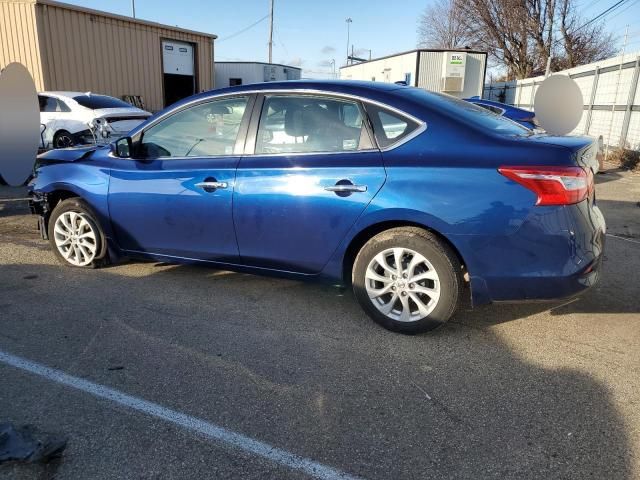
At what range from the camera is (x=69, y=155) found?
15.8 ft

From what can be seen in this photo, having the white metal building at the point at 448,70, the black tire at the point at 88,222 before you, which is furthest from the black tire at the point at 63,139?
the white metal building at the point at 448,70

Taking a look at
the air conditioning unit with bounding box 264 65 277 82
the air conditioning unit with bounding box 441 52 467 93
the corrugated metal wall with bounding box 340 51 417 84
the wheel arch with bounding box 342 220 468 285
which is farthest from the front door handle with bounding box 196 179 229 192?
the air conditioning unit with bounding box 264 65 277 82

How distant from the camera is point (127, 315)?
12.6 feet

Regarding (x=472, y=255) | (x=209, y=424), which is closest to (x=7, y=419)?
(x=209, y=424)

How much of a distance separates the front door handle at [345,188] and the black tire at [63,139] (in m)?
9.88

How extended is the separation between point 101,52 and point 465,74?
14.9 metres

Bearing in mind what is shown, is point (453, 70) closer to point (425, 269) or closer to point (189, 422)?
point (425, 269)

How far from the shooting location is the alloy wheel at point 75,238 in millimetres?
4676

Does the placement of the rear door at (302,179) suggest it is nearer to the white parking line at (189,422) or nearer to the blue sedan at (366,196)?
the blue sedan at (366,196)

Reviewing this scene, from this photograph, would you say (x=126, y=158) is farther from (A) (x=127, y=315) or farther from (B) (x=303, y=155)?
(B) (x=303, y=155)

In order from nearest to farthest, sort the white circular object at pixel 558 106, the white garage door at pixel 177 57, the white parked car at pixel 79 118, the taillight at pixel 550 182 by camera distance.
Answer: the taillight at pixel 550 182 < the white circular object at pixel 558 106 < the white parked car at pixel 79 118 < the white garage door at pixel 177 57

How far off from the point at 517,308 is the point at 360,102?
1965 millimetres

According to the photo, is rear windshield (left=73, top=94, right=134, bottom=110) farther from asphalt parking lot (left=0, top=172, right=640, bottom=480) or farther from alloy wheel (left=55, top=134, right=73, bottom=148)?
asphalt parking lot (left=0, top=172, right=640, bottom=480)

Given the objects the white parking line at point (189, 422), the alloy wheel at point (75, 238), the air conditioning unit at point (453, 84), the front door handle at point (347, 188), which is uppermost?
the air conditioning unit at point (453, 84)
